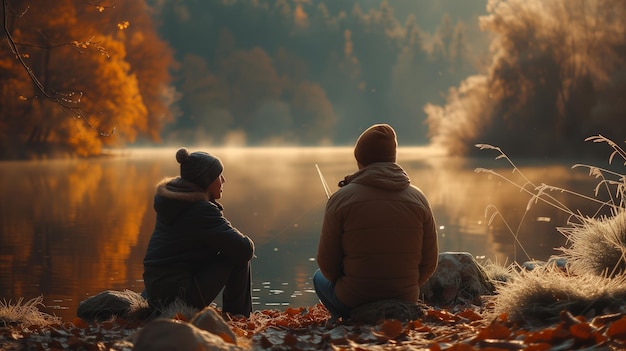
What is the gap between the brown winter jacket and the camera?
15.8ft

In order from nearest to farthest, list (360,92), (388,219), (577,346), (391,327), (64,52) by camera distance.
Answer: (577,346)
(391,327)
(388,219)
(64,52)
(360,92)

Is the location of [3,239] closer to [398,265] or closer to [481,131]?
[398,265]

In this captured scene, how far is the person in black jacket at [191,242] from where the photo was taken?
5.35 metres

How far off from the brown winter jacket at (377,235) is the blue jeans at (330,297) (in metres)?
0.11

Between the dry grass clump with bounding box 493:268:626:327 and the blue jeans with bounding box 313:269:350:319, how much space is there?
1070mm

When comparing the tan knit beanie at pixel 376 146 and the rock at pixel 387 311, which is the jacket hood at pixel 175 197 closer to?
the tan knit beanie at pixel 376 146

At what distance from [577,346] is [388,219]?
1.49 m

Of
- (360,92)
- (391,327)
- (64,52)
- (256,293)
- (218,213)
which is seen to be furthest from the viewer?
(360,92)

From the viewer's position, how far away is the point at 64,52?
30.9 metres

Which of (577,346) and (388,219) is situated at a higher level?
(388,219)

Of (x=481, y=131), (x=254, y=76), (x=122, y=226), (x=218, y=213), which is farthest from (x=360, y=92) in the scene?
(x=218, y=213)

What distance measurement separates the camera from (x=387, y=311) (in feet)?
15.8

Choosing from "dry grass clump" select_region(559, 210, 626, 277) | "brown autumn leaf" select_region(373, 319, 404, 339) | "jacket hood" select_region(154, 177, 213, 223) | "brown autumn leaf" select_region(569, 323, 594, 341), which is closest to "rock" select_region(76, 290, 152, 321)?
"jacket hood" select_region(154, 177, 213, 223)

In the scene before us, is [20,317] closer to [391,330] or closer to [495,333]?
[391,330]
